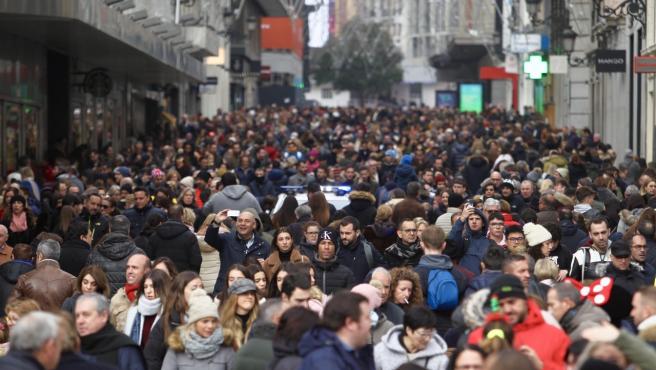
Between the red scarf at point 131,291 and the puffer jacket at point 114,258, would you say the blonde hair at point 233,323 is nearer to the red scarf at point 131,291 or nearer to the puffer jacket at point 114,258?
the red scarf at point 131,291

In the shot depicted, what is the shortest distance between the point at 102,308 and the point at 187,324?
56cm

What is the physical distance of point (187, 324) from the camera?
9.62 metres

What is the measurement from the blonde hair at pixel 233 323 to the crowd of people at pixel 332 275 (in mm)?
16

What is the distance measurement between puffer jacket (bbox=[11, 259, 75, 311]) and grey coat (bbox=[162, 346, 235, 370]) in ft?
7.92

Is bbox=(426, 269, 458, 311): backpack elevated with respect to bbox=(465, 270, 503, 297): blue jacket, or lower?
lower

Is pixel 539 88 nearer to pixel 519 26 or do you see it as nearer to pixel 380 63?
pixel 519 26

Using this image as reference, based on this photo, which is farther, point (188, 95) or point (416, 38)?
point (416, 38)

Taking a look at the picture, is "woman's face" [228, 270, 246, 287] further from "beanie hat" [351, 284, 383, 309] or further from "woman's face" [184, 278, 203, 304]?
"beanie hat" [351, 284, 383, 309]

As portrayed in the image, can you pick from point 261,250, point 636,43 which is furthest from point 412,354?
point 636,43

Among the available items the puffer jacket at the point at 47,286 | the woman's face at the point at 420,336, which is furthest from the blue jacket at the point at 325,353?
the puffer jacket at the point at 47,286

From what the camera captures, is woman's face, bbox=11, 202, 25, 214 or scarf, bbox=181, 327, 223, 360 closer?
scarf, bbox=181, 327, 223, 360

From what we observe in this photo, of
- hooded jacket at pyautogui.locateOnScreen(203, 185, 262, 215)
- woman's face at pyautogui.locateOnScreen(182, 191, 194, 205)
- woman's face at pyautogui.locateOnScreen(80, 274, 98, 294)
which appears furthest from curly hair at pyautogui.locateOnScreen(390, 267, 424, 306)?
woman's face at pyautogui.locateOnScreen(182, 191, 194, 205)

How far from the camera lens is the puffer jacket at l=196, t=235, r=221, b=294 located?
15.7m

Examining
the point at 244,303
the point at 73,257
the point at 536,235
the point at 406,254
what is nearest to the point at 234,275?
the point at 244,303
